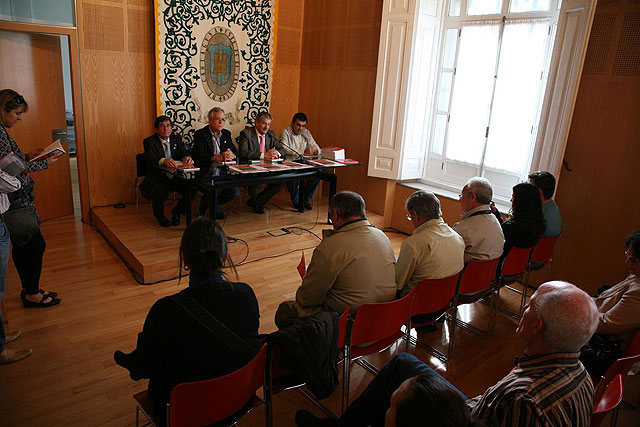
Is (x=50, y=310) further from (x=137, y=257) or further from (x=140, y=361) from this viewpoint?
(x=140, y=361)

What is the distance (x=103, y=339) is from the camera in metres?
3.06

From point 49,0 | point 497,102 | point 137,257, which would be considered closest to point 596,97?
point 497,102

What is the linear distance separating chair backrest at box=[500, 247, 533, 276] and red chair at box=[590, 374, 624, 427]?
4.77 ft

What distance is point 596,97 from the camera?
3.88 meters

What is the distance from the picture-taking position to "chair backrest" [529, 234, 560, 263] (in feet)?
11.9

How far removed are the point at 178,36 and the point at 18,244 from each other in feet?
10.6

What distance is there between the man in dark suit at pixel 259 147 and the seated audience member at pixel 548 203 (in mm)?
2713

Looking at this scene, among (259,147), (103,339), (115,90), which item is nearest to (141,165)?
(115,90)

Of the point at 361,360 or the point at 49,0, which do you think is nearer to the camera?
the point at 361,360

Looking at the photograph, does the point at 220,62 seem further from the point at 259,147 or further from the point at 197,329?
the point at 197,329

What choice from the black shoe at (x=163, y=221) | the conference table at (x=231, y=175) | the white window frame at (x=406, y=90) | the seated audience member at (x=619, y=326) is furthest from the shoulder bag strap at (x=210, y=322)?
the white window frame at (x=406, y=90)

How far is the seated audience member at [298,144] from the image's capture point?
5.62m

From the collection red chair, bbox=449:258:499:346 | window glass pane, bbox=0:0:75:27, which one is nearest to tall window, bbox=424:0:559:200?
red chair, bbox=449:258:499:346

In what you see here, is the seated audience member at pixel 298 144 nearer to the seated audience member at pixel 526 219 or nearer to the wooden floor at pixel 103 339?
the wooden floor at pixel 103 339
